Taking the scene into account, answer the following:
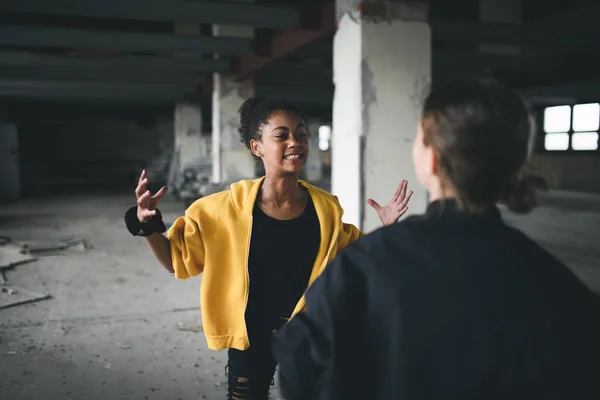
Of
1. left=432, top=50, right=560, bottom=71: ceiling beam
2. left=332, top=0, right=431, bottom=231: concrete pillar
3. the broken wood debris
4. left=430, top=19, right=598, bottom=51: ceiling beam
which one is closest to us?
left=332, top=0, right=431, bottom=231: concrete pillar

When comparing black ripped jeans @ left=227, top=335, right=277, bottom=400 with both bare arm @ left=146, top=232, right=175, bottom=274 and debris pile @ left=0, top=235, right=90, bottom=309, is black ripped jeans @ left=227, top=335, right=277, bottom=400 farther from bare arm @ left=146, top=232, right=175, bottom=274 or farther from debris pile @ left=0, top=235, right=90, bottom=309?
debris pile @ left=0, top=235, right=90, bottom=309

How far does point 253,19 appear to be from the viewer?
19.3 ft

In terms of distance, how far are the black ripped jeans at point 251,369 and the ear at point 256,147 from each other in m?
0.70

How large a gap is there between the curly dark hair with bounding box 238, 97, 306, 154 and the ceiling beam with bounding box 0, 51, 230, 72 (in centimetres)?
685

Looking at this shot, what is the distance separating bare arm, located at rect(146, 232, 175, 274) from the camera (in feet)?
5.78

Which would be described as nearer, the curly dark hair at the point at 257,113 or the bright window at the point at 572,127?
the curly dark hair at the point at 257,113

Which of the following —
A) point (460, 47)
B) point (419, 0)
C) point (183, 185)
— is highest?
point (460, 47)

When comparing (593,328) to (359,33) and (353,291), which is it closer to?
(353,291)

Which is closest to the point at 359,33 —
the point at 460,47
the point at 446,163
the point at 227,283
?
the point at 227,283

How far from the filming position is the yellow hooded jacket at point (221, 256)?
183 centimetres

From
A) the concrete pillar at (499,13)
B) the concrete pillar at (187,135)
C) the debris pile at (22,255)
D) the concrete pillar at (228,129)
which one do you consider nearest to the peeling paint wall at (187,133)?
the concrete pillar at (187,135)

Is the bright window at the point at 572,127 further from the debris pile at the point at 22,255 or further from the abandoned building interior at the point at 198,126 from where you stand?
the debris pile at the point at 22,255

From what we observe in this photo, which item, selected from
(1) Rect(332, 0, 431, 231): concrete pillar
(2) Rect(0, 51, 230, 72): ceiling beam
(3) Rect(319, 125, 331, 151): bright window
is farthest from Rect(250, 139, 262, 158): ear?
(3) Rect(319, 125, 331, 151): bright window

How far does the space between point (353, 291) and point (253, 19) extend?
5423 millimetres
